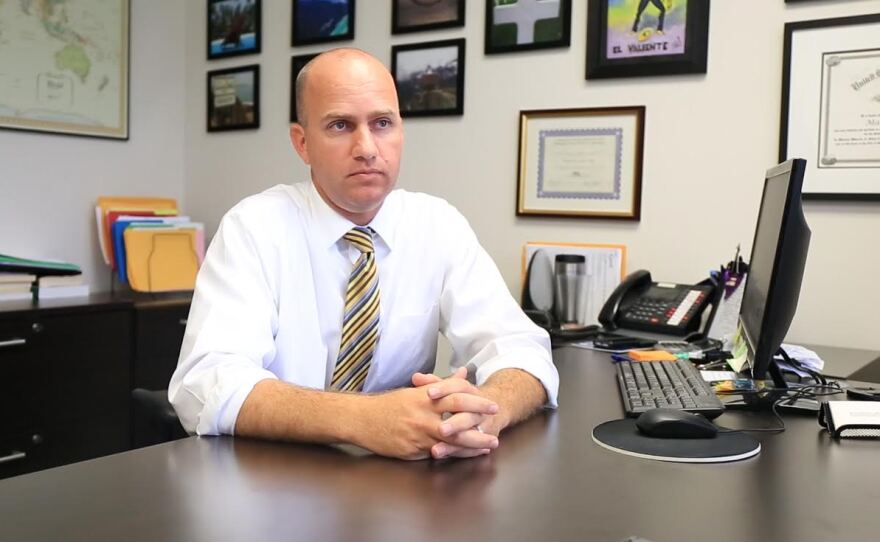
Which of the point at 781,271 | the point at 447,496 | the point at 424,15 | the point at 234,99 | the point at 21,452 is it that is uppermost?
the point at 424,15

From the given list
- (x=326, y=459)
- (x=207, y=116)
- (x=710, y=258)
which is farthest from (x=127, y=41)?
(x=326, y=459)

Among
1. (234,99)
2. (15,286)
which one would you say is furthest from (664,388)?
(234,99)

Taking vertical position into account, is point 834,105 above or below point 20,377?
above

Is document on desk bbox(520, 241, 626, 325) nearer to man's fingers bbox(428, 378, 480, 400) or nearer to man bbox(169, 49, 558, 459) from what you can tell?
man bbox(169, 49, 558, 459)

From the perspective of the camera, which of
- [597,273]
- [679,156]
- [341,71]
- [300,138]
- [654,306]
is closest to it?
[341,71]

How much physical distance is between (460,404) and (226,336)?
1.58 feet

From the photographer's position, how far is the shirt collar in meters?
1.63

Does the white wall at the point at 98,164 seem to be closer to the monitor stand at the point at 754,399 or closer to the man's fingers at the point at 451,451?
the man's fingers at the point at 451,451

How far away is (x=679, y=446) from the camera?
3.54 ft

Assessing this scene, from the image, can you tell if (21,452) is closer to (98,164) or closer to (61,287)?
(61,287)

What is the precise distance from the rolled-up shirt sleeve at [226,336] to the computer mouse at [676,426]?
0.61 metres

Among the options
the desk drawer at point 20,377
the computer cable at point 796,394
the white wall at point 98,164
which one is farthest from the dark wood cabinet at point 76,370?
the computer cable at point 796,394

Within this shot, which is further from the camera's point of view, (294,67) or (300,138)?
(294,67)

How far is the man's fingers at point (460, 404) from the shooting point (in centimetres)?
106
